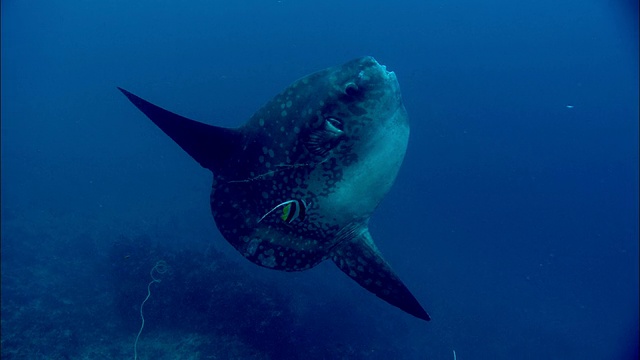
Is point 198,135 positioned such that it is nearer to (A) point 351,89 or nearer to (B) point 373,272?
(A) point 351,89

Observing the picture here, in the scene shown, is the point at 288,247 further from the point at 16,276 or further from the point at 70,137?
the point at 70,137

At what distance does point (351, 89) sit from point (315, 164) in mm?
636

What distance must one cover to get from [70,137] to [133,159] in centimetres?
1713

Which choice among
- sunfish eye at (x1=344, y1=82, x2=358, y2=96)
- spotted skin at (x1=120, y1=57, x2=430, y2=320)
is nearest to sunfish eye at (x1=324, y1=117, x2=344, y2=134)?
spotted skin at (x1=120, y1=57, x2=430, y2=320)

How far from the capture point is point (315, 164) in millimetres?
2871

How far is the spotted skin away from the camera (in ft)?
9.04

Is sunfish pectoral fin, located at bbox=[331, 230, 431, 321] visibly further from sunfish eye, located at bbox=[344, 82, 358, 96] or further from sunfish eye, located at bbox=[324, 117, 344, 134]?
sunfish eye, located at bbox=[344, 82, 358, 96]

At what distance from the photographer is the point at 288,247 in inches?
120

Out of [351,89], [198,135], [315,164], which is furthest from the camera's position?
[198,135]

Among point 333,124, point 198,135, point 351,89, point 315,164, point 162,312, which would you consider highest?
point 351,89

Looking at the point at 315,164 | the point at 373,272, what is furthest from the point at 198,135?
the point at 373,272

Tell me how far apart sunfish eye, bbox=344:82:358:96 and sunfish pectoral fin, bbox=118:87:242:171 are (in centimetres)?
104

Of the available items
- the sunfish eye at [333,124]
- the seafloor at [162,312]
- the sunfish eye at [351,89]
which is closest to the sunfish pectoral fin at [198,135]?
the sunfish eye at [333,124]

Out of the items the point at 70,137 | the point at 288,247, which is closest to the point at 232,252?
the point at 288,247
